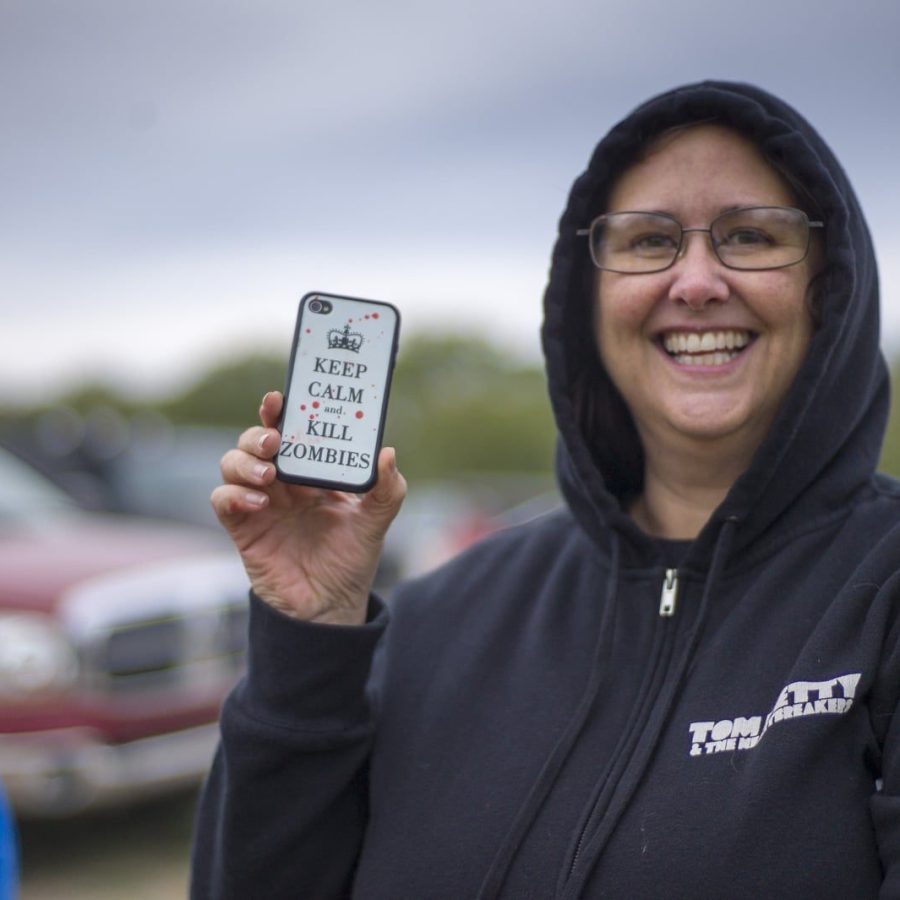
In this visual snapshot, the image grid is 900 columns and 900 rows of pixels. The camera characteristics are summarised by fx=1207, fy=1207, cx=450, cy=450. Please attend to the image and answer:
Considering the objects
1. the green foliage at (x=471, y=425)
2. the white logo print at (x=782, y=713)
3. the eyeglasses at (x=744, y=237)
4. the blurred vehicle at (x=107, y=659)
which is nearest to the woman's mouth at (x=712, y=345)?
the eyeglasses at (x=744, y=237)

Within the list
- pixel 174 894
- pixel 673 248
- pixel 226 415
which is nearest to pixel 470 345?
pixel 226 415

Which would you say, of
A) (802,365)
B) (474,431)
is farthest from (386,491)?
(474,431)

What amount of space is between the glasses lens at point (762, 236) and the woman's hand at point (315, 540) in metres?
0.71

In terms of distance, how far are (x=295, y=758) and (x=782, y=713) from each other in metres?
0.84

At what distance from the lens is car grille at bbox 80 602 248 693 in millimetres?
5289

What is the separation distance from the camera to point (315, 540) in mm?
2219

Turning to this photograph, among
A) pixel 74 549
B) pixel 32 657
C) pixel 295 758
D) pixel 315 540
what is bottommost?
pixel 32 657

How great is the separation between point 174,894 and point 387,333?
3714 millimetres

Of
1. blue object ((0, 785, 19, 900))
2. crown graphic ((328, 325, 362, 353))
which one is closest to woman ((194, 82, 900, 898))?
crown graphic ((328, 325, 362, 353))

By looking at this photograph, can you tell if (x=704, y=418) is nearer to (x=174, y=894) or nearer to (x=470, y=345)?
(x=174, y=894)

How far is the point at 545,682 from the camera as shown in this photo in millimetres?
2141

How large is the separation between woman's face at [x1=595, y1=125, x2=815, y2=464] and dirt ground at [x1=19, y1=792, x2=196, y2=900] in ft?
12.4

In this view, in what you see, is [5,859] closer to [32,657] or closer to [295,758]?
[295,758]

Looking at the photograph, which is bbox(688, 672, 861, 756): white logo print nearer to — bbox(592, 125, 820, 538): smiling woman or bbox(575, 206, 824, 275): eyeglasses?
bbox(592, 125, 820, 538): smiling woman
